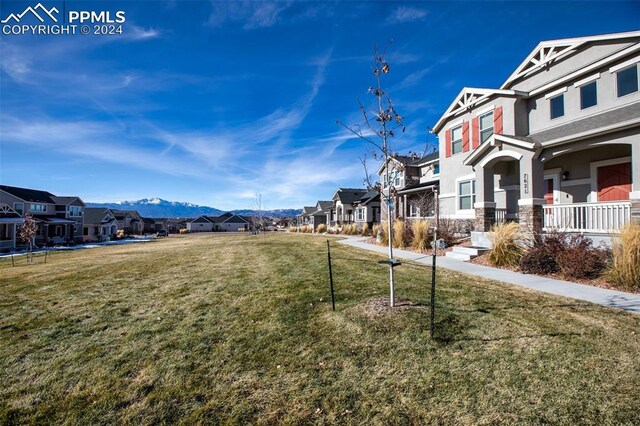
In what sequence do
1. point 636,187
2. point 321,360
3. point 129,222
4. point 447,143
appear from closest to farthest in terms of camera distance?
point 321,360, point 636,187, point 447,143, point 129,222

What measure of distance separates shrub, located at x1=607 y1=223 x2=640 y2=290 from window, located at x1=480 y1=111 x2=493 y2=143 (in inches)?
387

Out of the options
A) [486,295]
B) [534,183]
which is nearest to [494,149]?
[534,183]

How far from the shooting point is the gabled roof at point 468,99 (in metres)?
14.4

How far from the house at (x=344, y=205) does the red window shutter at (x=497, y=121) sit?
945 inches

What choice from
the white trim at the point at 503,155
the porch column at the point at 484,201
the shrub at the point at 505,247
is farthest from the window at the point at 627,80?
the shrub at the point at 505,247

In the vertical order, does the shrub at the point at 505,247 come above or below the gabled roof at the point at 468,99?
below

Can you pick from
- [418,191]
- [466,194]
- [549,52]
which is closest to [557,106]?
[549,52]

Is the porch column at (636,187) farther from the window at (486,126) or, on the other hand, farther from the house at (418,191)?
the house at (418,191)

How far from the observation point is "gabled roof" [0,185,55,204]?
137 feet

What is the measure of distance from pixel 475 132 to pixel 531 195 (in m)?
6.79

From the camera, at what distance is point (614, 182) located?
37.9ft

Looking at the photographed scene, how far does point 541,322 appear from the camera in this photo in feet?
15.3

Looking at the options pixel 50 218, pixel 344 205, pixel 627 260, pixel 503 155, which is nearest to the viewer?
pixel 627 260

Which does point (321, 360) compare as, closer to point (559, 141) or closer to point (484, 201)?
point (484, 201)
